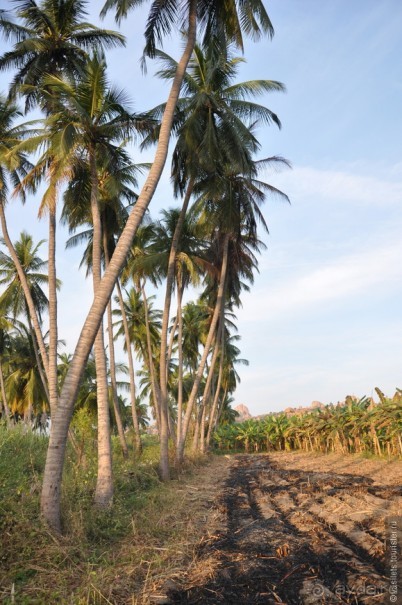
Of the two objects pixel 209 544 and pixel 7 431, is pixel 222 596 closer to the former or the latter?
pixel 209 544

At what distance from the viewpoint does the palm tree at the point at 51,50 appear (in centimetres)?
1355

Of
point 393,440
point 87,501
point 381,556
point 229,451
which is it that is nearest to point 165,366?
point 87,501

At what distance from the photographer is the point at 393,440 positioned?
735 inches

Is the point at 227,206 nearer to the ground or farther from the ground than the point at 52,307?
farther from the ground

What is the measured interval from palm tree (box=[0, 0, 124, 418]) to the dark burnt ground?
7.10 m

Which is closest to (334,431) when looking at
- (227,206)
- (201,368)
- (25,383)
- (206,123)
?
(201,368)

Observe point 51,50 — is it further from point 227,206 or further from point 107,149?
point 227,206

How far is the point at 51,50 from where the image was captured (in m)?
14.1

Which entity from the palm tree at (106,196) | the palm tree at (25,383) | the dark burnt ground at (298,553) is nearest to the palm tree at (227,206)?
the palm tree at (106,196)

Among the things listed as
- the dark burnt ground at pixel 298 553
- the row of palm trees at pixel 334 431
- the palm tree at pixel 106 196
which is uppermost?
the palm tree at pixel 106 196

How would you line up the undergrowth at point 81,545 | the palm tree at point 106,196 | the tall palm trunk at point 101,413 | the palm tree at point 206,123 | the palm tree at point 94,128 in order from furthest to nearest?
the palm tree at point 206,123 < the palm tree at point 106,196 < the palm tree at point 94,128 < the tall palm trunk at point 101,413 < the undergrowth at point 81,545

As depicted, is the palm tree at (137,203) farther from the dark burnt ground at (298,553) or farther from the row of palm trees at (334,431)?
the row of palm trees at (334,431)

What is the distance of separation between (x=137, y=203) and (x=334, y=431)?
58.3ft

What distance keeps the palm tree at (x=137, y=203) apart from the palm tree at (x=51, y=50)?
360 centimetres
